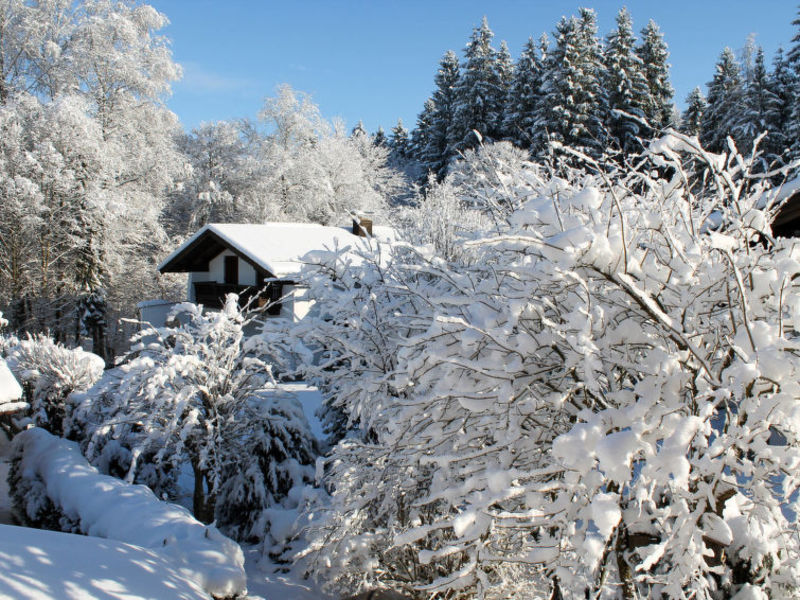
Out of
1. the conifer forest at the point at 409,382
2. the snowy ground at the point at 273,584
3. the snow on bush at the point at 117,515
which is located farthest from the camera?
the snowy ground at the point at 273,584

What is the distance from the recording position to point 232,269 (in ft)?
71.5

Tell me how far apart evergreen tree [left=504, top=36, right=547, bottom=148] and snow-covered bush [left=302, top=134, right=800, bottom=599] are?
118 ft

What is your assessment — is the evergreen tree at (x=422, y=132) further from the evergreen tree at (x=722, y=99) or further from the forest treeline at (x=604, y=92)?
the evergreen tree at (x=722, y=99)

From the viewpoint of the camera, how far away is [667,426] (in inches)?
87.0

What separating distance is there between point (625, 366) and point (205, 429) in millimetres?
7005

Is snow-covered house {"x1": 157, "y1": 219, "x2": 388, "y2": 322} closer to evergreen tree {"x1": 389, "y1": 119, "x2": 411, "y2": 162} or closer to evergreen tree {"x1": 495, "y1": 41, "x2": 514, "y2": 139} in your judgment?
evergreen tree {"x1": 495, "y1": 41, "x2": 514, "y2": 139}

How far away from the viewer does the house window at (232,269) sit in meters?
21.6

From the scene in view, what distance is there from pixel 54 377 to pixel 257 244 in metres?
8.80

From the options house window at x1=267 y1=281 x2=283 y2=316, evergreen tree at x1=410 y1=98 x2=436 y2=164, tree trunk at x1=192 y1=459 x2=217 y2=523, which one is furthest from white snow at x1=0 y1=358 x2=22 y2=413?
evergreen tree at x1=410 y1=98 x2=436 y2=164

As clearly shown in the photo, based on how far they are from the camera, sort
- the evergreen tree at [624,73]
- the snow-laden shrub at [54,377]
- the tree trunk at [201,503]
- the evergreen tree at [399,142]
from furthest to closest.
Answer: the evergreen tree at [399,142] → the evergreen tree at [624,73] → the snow-laden shrub at [54,377] → the tree trunk at [201,503]

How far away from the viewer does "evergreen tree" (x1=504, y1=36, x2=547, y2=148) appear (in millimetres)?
37375

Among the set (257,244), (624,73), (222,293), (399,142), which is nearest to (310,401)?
(257,244)

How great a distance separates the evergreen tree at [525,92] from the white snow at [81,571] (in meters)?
36.4

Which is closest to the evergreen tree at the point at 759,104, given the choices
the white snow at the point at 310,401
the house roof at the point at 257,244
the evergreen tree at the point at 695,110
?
the evergreen tree at the point at 695,110
